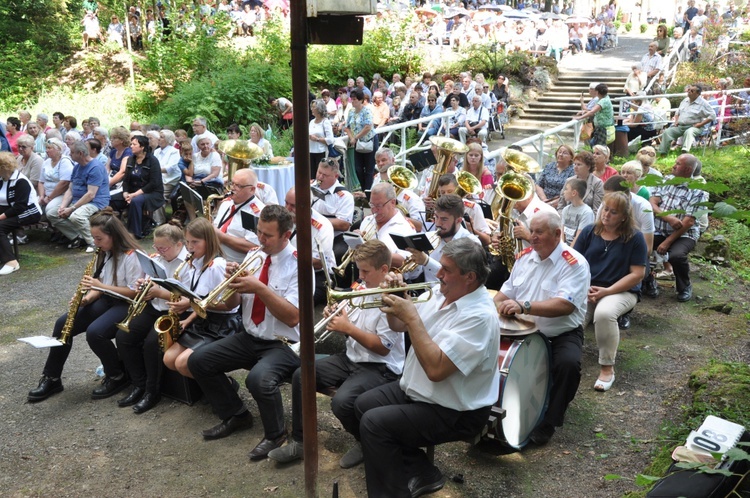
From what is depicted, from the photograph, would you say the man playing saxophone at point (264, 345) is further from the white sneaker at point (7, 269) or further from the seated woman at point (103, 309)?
the white sneaker at point (7, 269)

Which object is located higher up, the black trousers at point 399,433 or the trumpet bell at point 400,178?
the trumpet bell at point 400,178

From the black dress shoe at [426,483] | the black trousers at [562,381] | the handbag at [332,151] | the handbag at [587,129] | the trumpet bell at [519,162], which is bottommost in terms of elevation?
the black dress shoe at [426,483]

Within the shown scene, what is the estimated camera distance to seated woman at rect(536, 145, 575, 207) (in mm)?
8820

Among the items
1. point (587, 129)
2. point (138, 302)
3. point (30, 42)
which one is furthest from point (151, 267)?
point (30, 42)

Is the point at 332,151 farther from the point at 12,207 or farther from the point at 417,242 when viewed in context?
the point at 417,242

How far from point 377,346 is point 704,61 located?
1905 centimetres

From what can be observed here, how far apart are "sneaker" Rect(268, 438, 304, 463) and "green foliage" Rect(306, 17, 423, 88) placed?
18.2 meters

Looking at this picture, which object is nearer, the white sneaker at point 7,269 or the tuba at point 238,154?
the tuba at point 238,154

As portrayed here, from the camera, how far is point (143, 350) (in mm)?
6031

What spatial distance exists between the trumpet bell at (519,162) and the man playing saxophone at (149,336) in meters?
4.01

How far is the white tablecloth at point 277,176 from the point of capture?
11.0 metres

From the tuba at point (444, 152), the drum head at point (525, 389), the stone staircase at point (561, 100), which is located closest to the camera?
the drum head at point (525, 389)

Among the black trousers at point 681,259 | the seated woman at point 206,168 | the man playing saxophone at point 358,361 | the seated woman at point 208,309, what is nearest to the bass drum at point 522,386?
the man playing saxophone at point 358,361

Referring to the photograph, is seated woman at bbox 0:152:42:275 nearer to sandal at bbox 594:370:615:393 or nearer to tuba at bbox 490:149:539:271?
tuba at bbox 490:149:539:271
